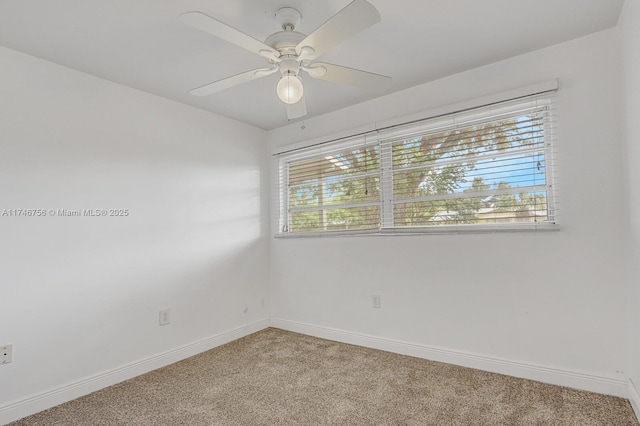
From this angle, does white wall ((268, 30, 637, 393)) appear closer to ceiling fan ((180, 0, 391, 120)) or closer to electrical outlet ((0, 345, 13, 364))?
A: ceiling fan ((180, 0, 391, 120))

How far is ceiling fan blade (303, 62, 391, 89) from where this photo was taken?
69.2 inches

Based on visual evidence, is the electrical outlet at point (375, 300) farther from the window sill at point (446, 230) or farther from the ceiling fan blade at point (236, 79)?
the ceiling fan blade at point (236, 79)

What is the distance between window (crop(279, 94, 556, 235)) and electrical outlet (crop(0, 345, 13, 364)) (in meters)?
2.29

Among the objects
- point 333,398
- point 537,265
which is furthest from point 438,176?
point 333,398

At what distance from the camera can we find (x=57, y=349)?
216cm

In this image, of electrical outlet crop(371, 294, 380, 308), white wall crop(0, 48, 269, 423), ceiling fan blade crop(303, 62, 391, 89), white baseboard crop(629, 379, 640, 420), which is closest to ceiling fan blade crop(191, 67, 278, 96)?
ceiling fan blade crop(303, 62, 391, 89)

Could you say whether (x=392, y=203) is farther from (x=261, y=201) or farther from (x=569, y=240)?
(x=261, y=201)

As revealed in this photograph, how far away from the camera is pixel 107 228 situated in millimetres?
2449

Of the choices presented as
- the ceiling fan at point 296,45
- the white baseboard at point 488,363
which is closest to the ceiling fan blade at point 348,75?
the ceiling fan at point 296,45

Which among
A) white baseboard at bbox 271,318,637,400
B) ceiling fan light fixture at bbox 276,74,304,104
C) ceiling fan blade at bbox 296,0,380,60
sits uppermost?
ceiling fan blade at bbox 296,0,380,60

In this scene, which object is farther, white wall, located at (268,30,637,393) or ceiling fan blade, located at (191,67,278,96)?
white wall, located at (268,30,637,393)

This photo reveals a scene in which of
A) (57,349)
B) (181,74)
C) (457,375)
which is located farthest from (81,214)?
(457,375)

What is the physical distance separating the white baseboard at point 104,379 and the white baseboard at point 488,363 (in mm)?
922

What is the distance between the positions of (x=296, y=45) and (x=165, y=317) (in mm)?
2323
